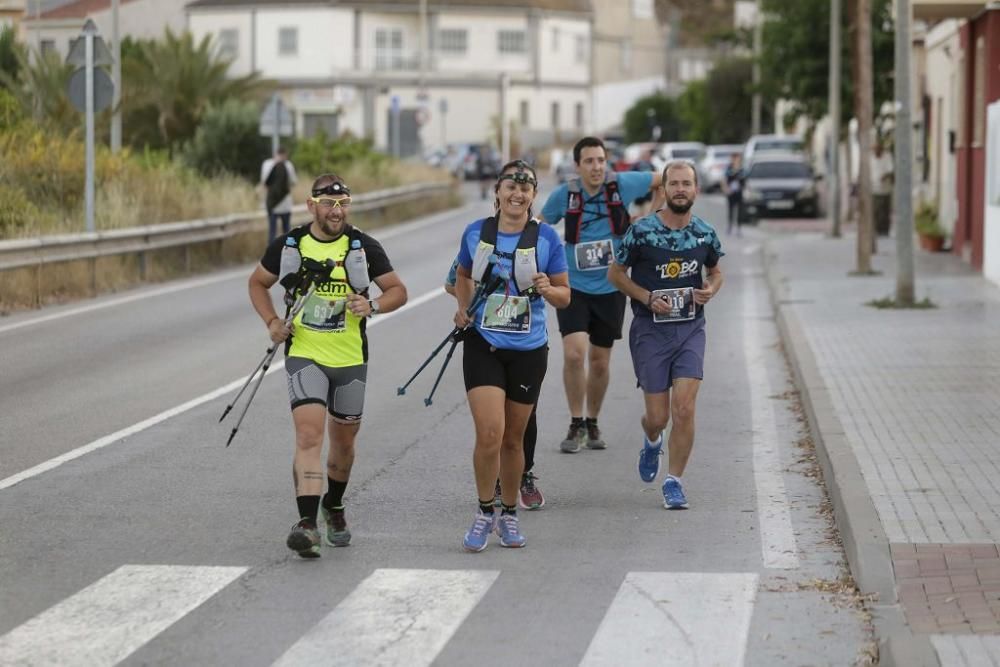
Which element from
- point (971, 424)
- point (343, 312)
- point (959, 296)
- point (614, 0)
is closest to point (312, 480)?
point (343, 312)

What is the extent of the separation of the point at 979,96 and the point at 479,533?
2081 cm

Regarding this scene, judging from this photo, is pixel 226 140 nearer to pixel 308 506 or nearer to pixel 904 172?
pixel 904 172

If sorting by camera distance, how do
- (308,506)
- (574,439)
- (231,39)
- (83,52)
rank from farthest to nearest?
(231,39) < (83,52) < (574,439) < (308,506)

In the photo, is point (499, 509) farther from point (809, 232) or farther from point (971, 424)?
point (809, 232)

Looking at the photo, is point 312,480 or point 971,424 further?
point 971,424

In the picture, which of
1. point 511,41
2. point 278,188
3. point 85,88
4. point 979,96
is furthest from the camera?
point 511,41

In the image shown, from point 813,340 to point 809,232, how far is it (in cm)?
2192

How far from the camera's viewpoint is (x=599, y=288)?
37.1 feet

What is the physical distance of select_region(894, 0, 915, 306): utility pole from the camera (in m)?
20.2

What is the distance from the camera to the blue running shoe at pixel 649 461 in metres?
10.0

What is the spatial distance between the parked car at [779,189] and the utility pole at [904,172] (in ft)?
76.0

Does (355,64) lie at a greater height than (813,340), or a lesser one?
greater

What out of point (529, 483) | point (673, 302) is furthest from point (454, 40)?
point (529, 483)

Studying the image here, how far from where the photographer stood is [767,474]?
10.7 m
